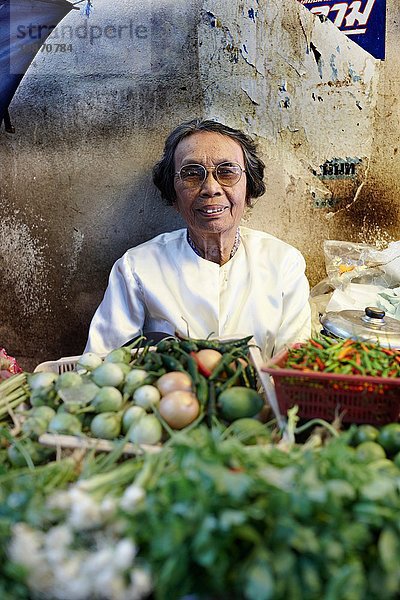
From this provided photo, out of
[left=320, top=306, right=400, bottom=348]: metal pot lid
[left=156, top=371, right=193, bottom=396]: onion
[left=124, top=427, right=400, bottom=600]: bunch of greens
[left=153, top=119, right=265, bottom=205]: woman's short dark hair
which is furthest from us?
[left=153, top=119, right=265, bottom=205]: woman's short dark hair

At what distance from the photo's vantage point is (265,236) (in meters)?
3.21

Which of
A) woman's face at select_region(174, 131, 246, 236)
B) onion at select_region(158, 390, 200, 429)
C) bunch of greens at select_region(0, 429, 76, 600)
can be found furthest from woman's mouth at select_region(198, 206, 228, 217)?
bunch of greens at select_region(0, 429, 76, 600)

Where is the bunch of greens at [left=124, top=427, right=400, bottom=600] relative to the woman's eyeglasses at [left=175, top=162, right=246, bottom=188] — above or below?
below

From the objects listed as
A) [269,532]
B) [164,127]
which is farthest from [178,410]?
[164,127]

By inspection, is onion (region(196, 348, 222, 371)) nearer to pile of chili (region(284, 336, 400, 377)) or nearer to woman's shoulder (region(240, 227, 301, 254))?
pile of chili (region(284, 336, 400, 377))

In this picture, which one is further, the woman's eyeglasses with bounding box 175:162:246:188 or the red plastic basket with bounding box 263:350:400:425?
the woman's eyeglasses with bounding box 175:162:246:188

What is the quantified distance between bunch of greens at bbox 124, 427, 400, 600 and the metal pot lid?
51.9 inches

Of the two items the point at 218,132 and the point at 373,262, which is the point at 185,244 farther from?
the point at 373,262

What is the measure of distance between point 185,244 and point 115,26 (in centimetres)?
155

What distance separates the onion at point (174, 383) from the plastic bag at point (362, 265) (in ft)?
5.75

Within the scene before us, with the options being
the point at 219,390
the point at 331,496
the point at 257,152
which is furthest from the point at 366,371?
the point at 257,152

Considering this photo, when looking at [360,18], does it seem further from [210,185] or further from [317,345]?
[317,345]

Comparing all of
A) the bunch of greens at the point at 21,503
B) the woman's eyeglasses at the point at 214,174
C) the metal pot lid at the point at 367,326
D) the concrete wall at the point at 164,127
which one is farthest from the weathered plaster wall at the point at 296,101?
the bunch of greens at the point at 21,503

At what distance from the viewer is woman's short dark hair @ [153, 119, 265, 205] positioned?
9.78 feet
